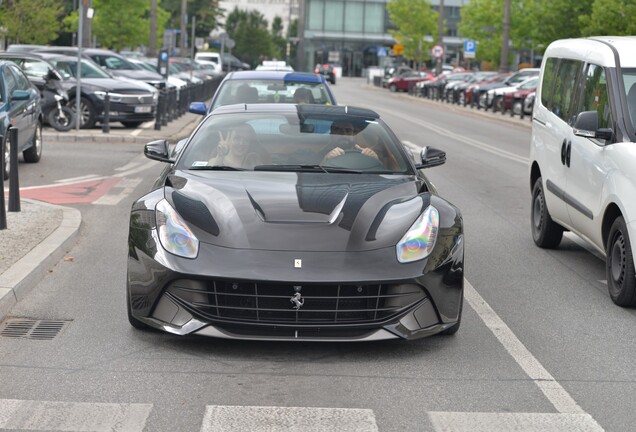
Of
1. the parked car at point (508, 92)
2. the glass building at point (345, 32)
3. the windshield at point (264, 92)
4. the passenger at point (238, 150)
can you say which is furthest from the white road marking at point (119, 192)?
the glass building at point (345, 32)

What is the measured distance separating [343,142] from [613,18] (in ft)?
117

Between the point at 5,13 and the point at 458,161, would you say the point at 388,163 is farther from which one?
the point at 5,13

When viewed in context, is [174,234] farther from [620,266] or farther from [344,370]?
[620,266]

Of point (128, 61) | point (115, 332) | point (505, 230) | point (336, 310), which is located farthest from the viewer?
point (128, 61)

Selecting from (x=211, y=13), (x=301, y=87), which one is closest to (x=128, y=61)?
(x=301, y=87)

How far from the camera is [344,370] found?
260 inches

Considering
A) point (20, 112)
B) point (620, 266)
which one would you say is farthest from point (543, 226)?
point (20, 112)

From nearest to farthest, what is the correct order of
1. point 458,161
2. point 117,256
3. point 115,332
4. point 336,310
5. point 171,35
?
point 336,310 < point 115,332 < point 117,256 < point 458,161 < point 171,35

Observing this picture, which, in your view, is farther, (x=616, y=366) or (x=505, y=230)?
(x=505, y=230)

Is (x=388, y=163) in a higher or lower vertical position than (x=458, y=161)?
higher

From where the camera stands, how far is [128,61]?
37.6 m

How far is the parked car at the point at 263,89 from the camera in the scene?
15.6 m

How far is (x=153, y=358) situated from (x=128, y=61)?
31660mm

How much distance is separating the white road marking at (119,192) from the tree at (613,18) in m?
28.0
